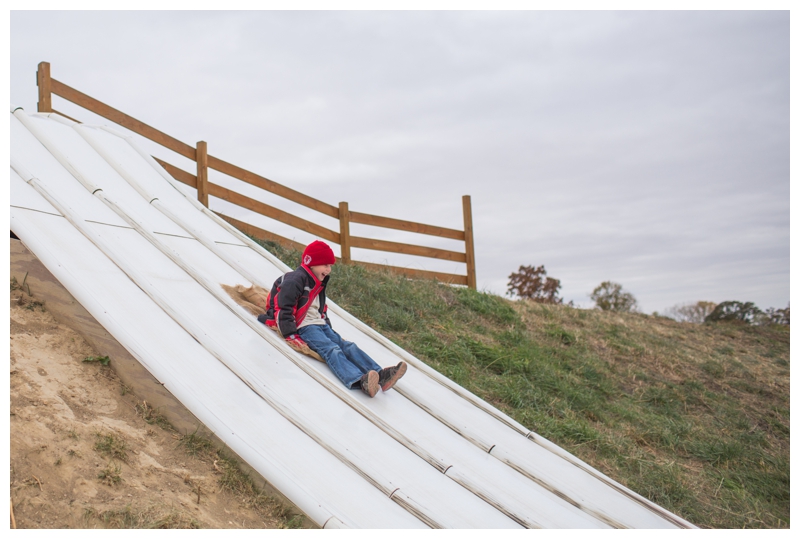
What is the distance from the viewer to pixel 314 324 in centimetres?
465

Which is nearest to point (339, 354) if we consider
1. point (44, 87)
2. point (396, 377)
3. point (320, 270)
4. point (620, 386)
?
point (396, 377)

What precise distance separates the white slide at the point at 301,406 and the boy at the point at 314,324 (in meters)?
0.12

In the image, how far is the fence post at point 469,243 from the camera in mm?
10055

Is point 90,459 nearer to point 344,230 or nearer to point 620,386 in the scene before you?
point 344,230

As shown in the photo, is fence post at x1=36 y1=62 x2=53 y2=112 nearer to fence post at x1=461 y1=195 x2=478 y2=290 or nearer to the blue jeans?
the blue jeans

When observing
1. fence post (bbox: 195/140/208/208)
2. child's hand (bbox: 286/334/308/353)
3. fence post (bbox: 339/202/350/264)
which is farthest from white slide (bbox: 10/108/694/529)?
fence post (bbox: 339/202/350/264)

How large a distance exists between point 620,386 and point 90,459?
6372 millimetres

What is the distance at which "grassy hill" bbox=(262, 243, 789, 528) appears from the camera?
5559 millimetres

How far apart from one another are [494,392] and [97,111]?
5712 mm

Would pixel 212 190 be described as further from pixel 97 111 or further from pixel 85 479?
pixel 85 479

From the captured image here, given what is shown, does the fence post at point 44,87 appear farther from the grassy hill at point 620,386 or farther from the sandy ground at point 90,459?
the sandy ground at point 90,459

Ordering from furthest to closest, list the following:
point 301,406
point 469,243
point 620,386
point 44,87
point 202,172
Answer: point 469,243, point 202,172, point 620,386, point 44,87, point 301,406

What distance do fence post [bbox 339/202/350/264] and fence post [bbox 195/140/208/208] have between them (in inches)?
76.4

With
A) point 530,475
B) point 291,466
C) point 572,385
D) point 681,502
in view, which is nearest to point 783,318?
point 572,385
